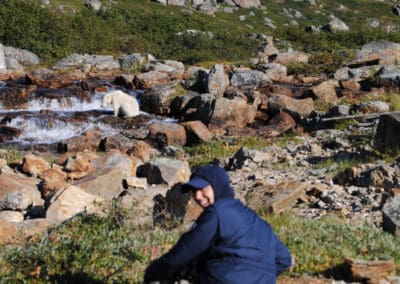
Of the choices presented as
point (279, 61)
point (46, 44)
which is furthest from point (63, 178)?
point (46, 44)

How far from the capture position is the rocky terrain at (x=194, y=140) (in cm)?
1022

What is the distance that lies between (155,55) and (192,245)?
41849 mm

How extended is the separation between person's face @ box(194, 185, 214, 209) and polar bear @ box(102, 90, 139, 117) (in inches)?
756

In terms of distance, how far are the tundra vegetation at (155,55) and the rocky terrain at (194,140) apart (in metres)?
0.90

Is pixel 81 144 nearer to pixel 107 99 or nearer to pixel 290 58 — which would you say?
pixel 107 99

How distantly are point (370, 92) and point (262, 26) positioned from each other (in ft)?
154

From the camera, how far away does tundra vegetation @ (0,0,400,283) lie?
Result: 6.18 metres

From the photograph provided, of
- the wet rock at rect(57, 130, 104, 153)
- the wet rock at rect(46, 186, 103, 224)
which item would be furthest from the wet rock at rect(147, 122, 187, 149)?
the wet rock at rect(46, 186, 103, 224)

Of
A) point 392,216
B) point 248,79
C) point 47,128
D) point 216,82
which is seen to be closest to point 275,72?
point 248,79

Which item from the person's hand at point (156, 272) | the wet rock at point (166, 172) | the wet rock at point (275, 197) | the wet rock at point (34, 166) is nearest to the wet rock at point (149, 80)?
the wet rock at point (34, 166)

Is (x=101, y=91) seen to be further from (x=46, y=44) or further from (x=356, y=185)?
(x=356, y=185)

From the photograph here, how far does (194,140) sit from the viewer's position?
64.7ft

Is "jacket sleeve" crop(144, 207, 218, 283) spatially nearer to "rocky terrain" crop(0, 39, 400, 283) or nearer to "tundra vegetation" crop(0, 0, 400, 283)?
"tundra vegetation" crop(0, 0, 400, 283)

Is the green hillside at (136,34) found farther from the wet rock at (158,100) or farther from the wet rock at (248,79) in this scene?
the wet rock at (158,100)
